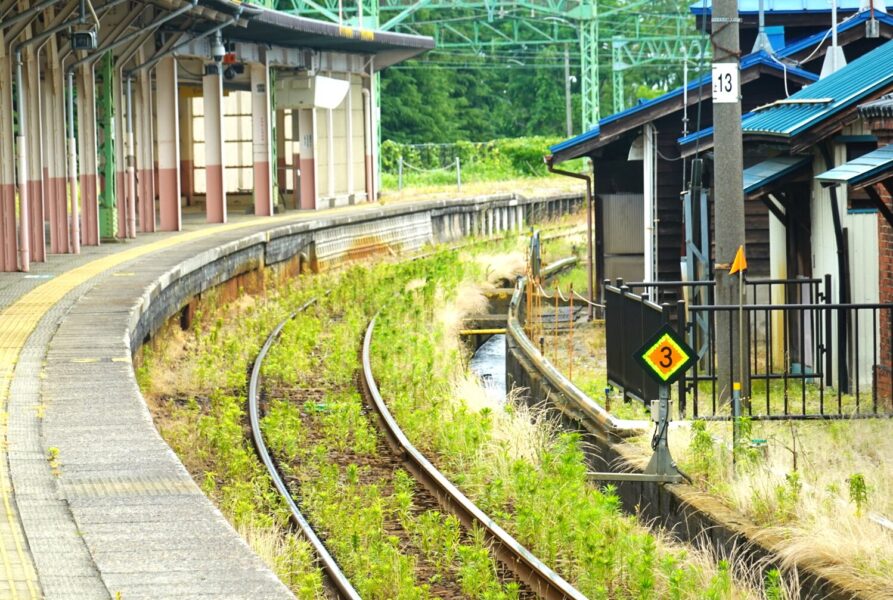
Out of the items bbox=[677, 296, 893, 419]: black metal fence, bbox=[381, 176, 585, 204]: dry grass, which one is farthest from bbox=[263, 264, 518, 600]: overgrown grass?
bbox=[381, 176, 585, 204]: dry grass

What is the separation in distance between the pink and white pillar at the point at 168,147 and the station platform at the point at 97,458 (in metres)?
6.09

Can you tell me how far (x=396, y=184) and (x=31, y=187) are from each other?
29239 millimetres

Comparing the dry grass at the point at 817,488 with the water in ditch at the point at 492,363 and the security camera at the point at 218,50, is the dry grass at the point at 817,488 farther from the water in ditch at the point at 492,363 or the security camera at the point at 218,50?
the security camera at the point at 218,50

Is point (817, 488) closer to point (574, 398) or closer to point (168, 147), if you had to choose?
point (574, 398)

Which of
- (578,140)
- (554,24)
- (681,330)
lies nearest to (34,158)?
(578,140)

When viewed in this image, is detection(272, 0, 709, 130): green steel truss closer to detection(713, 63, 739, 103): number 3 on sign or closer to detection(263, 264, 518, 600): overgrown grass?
detection(263, 264, 518, 600): overgrown grass

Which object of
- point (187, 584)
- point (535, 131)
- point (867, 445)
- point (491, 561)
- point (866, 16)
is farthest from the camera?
point (535, 131)

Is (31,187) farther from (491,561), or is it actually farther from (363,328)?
(491,561)

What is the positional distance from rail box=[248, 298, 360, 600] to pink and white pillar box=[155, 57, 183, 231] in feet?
32.2

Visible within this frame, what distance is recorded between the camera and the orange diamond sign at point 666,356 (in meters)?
10.7

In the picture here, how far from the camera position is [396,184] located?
164 ft

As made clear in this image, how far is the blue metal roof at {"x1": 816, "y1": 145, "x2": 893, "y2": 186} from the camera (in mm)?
9922

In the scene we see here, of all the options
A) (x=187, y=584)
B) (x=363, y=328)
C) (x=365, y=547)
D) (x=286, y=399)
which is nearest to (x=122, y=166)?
(x=363, y=328)

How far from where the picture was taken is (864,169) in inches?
406
